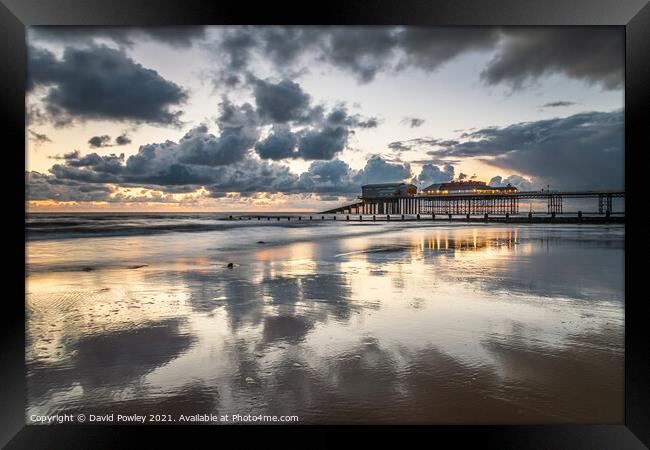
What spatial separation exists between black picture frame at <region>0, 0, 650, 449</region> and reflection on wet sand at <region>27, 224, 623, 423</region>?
212 mm

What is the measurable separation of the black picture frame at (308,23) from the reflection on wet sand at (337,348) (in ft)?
0.69

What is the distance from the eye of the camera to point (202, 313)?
17.7 ft

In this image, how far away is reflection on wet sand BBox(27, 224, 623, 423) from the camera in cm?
309

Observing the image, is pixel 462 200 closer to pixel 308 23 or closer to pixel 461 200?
pixel 461 200

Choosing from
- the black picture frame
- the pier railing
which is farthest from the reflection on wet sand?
the pier railing

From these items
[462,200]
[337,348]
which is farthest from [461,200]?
[337,348]

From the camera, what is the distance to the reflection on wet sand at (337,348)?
3094 millimetres

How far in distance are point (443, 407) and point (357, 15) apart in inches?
140

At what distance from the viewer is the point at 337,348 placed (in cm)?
407
